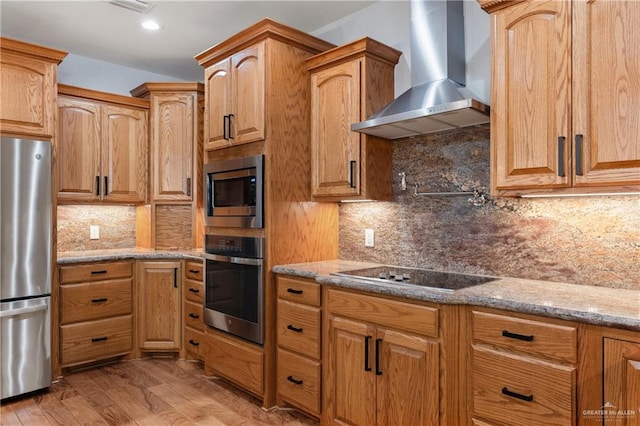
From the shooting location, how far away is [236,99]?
2.96 meters

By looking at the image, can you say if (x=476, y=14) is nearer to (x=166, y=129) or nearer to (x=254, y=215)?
→ (x=254, y=215)

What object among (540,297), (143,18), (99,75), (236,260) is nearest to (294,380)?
(236,260)

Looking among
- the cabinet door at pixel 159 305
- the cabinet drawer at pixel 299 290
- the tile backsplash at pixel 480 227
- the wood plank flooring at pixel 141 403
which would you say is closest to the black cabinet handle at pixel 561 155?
the tile backsplash at pixel 480 227

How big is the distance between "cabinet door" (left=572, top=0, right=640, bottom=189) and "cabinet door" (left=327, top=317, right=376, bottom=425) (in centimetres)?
126

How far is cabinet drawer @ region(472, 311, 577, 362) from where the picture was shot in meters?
1.58

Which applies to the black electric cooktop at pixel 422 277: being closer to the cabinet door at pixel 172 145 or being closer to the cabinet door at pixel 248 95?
the cabinet door at pixel 248 95

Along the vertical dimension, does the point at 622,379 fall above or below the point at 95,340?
above

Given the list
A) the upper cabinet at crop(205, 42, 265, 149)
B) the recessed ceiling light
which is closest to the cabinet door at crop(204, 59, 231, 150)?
the upper cabinet at crop(205, 42, 265, 149)

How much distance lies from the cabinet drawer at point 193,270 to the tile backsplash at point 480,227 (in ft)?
4.00

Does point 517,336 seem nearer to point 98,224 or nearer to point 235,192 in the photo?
point 235,192

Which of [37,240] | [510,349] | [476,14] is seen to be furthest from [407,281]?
[37,240]

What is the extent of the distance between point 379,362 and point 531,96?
1457 mm

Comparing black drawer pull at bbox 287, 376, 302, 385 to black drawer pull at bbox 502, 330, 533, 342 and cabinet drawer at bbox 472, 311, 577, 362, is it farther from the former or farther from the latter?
black drawer pull at bbox 502, 330, 533, 342

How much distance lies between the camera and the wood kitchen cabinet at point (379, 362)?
1.96 meters
